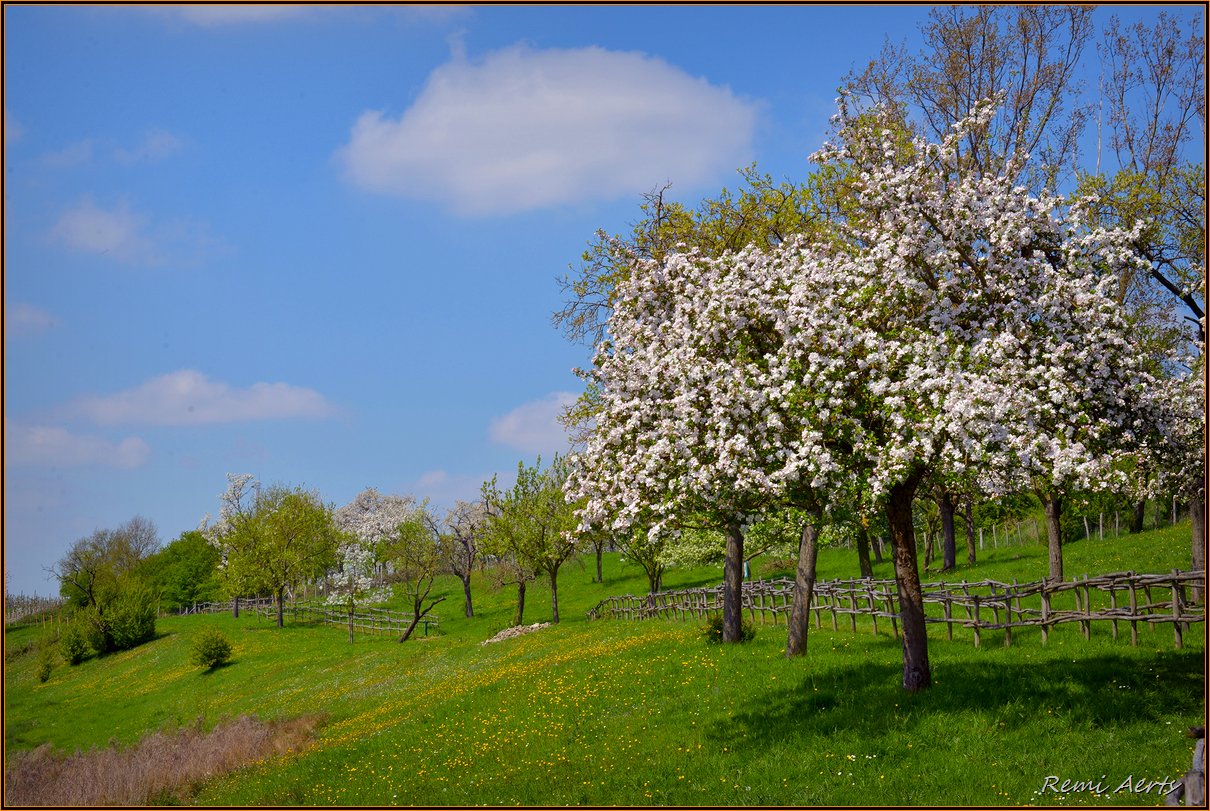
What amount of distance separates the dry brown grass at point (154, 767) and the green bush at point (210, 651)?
23686 mm

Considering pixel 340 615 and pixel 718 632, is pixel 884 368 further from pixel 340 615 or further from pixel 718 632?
pixel 340 615

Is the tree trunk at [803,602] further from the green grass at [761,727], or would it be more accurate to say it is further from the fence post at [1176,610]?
the fence post at [1176,610]

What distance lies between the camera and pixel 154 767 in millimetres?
27469

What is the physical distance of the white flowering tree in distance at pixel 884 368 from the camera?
1559cm

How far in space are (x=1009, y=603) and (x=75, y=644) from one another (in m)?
80.9

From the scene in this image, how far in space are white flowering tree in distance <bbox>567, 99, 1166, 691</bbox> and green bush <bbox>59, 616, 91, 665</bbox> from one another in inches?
3065

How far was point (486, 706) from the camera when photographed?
84.2ft

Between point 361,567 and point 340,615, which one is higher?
point 361,567

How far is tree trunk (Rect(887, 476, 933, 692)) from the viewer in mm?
18242

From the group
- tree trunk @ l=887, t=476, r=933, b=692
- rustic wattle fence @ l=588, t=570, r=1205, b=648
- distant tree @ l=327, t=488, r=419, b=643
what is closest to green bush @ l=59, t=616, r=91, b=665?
distant tree @ l=327, t=488, r=419, b=643

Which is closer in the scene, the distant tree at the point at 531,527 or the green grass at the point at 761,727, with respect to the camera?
the green grass at the point at 761,727

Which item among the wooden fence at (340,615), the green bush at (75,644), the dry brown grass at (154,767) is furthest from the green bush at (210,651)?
the green bush at (75,644)
